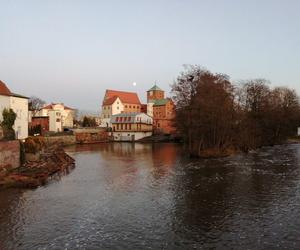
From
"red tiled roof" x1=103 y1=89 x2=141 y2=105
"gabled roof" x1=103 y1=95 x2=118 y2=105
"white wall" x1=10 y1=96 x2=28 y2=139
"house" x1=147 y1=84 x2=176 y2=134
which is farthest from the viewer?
"red tiled roof" x1=103 y1=89 x2=141 y2=105

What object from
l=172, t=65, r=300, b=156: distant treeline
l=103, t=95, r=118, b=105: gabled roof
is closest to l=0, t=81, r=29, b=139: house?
l=172, t=65, r=300, b=156: distant treeline

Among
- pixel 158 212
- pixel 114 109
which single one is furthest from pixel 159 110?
pixel 158 212

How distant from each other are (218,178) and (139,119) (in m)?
68.3

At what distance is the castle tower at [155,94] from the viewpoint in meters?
129

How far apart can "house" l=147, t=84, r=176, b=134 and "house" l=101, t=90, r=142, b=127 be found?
6151mm

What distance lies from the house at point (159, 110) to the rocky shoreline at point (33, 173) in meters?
51.6

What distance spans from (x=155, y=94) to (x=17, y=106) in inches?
3351

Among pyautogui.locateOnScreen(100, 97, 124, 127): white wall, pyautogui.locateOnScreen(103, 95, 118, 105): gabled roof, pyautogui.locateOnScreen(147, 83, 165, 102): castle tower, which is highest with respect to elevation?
pyautogui.locateOnScreen(147, 83, 165, 102): castle tower

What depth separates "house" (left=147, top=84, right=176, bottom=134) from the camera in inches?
4040

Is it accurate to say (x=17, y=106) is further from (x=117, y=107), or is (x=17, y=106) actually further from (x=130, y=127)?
(x=117, y=107)

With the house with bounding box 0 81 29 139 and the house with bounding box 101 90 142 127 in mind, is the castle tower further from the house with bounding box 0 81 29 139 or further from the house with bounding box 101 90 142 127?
the house with bounding box 0 81 29 139

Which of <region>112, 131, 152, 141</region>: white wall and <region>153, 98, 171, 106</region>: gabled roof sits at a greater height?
<region>153, 98, 171, 106</region>: gabled roof

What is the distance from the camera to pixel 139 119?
96.8m

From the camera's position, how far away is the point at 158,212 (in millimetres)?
19469
